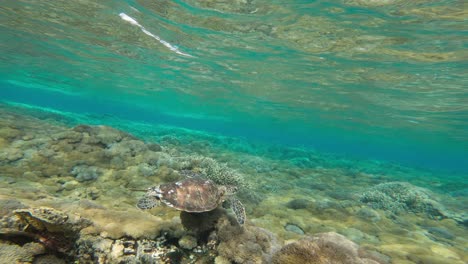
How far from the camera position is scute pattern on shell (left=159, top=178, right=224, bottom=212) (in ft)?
14.9

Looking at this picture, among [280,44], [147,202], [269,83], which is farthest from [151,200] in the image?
[269,83]

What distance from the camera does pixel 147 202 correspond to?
4.71 metres

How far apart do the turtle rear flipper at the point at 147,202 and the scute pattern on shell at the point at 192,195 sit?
160mm

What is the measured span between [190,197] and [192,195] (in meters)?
0.07

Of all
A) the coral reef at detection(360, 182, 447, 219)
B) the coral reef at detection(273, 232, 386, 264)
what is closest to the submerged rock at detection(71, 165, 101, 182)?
the coral reef at detection(273, 232, 386, 264)

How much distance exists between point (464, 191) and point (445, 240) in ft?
46.2

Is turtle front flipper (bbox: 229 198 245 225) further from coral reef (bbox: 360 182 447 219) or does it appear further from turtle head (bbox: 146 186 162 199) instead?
coral reef (bbox: 360 182 447 219)

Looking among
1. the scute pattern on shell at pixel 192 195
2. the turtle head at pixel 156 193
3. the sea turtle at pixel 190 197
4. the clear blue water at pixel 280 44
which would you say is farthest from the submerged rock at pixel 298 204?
the clear blue water at pixel 280 44

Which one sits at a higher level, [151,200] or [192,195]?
[192,195]

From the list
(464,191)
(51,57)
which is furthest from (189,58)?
(464,191)

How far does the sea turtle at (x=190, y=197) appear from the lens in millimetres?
4551

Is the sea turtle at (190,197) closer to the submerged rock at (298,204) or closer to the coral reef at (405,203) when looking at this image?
the submerged rock at (298,204)

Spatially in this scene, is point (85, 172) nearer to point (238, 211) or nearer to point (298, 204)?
point (238, 211)

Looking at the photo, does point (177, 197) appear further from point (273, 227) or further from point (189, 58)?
point (189, 58)
